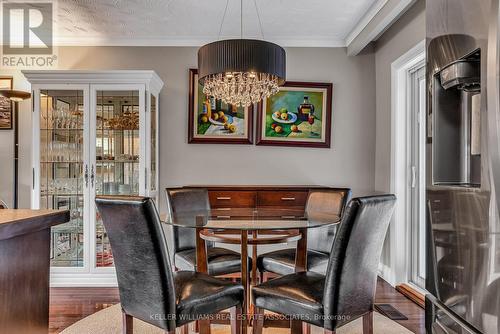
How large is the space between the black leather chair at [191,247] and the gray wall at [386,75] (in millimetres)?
1719

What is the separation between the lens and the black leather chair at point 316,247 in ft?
8.20

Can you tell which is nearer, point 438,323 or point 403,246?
point 438,323

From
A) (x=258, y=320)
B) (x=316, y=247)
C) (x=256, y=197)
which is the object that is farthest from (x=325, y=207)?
(x=258, y=320)

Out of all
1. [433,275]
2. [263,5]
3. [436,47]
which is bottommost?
[433,275]

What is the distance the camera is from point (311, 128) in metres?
3.88

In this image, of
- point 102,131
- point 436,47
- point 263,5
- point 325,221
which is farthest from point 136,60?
point 436,47

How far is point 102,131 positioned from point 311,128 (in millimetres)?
2144

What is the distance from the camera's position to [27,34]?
144 inches

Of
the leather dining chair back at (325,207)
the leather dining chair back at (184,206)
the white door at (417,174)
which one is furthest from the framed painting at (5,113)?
the white door at (417,174)

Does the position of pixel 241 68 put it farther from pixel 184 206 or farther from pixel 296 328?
pixel 296 328

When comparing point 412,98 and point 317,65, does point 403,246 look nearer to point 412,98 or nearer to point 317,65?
point 412,98

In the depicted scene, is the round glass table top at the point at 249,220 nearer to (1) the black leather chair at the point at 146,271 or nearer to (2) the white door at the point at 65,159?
(1) the black leather chair at the point at 146,271

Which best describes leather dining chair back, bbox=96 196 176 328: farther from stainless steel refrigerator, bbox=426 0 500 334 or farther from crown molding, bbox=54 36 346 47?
crown molding, bbox=54 36 346 47

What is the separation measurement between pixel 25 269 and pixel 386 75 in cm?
345
